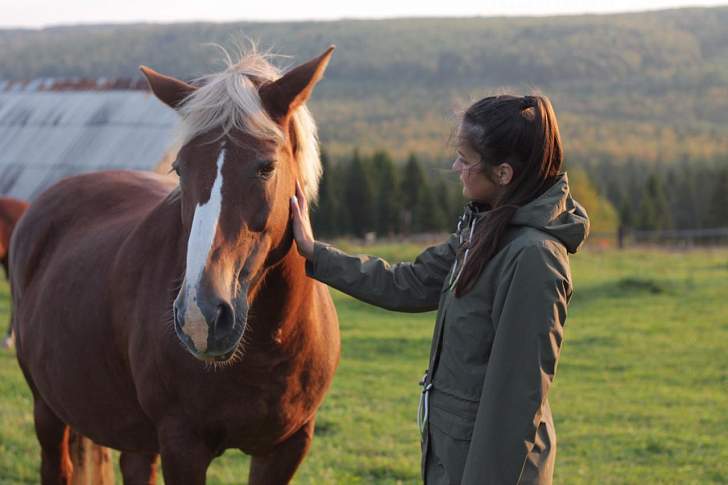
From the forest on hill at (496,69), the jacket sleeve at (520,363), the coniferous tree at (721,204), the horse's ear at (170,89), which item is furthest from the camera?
the forest on hill at (496,69)

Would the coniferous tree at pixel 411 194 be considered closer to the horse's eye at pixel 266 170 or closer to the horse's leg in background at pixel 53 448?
the horse's leg in background at pixel 53 448

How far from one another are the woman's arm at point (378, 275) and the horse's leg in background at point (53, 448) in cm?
232

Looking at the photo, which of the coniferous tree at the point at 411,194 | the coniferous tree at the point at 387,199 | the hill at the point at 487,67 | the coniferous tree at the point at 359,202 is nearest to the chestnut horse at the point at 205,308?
the coniferous tree at the point at 387,199

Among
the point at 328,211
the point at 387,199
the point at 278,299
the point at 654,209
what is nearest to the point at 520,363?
the point at 278,299

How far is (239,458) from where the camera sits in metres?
6.24

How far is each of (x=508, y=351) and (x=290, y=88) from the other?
121 cm

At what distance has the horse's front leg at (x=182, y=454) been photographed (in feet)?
10.8

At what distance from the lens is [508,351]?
7.79 feet

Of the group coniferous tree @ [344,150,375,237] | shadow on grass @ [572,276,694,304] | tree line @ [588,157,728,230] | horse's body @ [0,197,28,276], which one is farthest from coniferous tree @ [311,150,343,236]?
horse's body @ [0,197,28,276]

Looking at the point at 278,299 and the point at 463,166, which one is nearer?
the point at 463,166

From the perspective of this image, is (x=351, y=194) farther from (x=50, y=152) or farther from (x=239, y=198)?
(x=239, y=198)

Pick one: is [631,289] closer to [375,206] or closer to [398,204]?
[398,204]

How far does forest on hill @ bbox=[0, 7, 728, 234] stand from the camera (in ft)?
273

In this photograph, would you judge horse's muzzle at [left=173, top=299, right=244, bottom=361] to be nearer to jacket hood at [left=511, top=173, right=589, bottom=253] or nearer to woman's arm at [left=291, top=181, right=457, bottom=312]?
woman's arm at [left=291, top=181, right=457, bottom=312]
